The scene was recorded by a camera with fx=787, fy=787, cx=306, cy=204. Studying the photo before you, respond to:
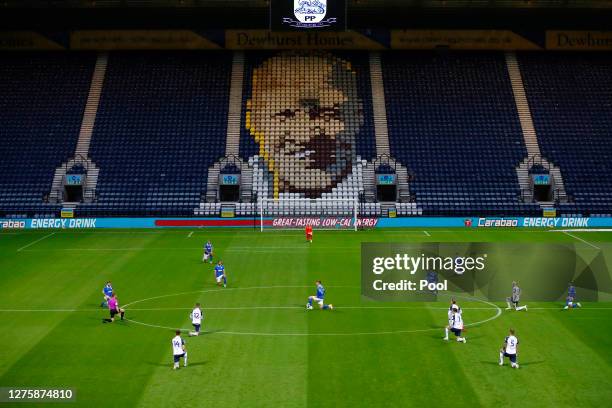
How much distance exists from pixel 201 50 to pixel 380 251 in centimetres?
4940

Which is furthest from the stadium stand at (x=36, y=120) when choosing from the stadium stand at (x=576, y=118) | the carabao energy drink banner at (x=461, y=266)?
the carabao energy drink banner at (x=461, y=266)

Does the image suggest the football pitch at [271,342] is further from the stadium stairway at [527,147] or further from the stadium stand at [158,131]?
the stadium stairway at [527,147]

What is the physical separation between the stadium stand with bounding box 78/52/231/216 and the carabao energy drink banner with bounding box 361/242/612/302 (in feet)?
113

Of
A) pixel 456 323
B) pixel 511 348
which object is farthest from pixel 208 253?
pixel 511 348

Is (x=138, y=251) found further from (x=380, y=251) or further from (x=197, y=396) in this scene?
(x=380, y=251)

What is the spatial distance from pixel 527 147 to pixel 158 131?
1137 inches

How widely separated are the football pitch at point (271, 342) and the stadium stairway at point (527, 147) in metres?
19.9

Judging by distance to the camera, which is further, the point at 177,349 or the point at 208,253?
the point at 208,253

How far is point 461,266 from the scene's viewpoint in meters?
22.3

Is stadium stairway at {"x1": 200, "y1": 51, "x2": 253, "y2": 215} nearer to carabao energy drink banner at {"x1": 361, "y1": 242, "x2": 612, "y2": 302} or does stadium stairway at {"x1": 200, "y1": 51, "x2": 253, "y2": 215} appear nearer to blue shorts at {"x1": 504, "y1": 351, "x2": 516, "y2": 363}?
carabao energy drink banner at {"x1": 361, "y1": 242, "x2": 612, "y2": 302}

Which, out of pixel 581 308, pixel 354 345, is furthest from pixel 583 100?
pixel 354 345

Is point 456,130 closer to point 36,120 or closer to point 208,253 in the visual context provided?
point 208,253

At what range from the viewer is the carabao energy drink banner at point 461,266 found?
22.0 metres

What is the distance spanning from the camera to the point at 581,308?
1339 inches
